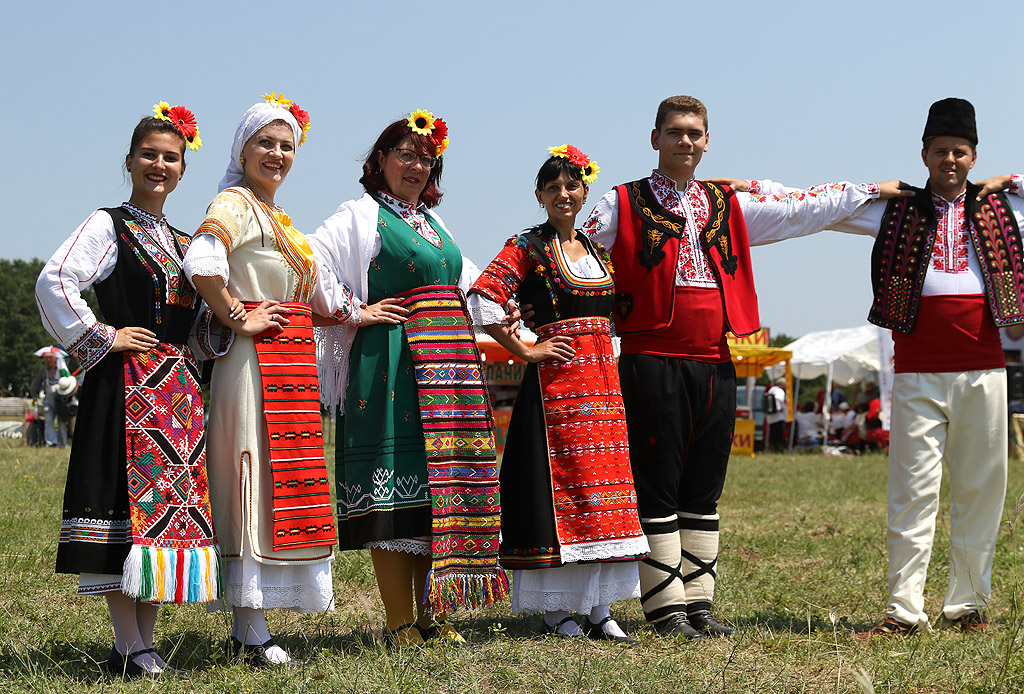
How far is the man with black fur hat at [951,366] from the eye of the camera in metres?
4.34

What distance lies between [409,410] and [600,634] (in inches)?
48.1

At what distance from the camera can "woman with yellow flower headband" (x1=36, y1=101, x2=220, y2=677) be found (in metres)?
3.40

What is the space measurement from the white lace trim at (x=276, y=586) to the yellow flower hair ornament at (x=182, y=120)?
5.09 feet

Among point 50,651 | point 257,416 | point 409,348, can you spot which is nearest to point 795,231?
point 409,348

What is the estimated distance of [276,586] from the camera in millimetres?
3555

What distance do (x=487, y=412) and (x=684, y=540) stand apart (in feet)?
3.45

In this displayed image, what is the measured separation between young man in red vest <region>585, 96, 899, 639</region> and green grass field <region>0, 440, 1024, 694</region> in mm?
323

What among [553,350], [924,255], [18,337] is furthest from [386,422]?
[18,337]

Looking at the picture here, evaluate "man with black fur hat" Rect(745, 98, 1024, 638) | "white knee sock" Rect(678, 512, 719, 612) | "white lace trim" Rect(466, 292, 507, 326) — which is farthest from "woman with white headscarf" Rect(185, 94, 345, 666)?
"man with black fur hat" Rect(745, 98, 1024, 638)

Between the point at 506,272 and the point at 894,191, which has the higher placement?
the point at 894,191

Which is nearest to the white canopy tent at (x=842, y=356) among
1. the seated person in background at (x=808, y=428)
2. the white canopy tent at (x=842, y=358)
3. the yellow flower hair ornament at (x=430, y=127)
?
the white canopy tent at (x=842, y=358)

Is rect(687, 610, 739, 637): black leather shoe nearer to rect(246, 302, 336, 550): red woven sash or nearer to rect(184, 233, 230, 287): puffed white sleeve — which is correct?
rect(246, 302, 336, 550): red woven sash

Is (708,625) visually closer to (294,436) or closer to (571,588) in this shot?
(571,588)

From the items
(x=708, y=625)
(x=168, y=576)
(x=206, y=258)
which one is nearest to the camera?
(x=168, y=576)
